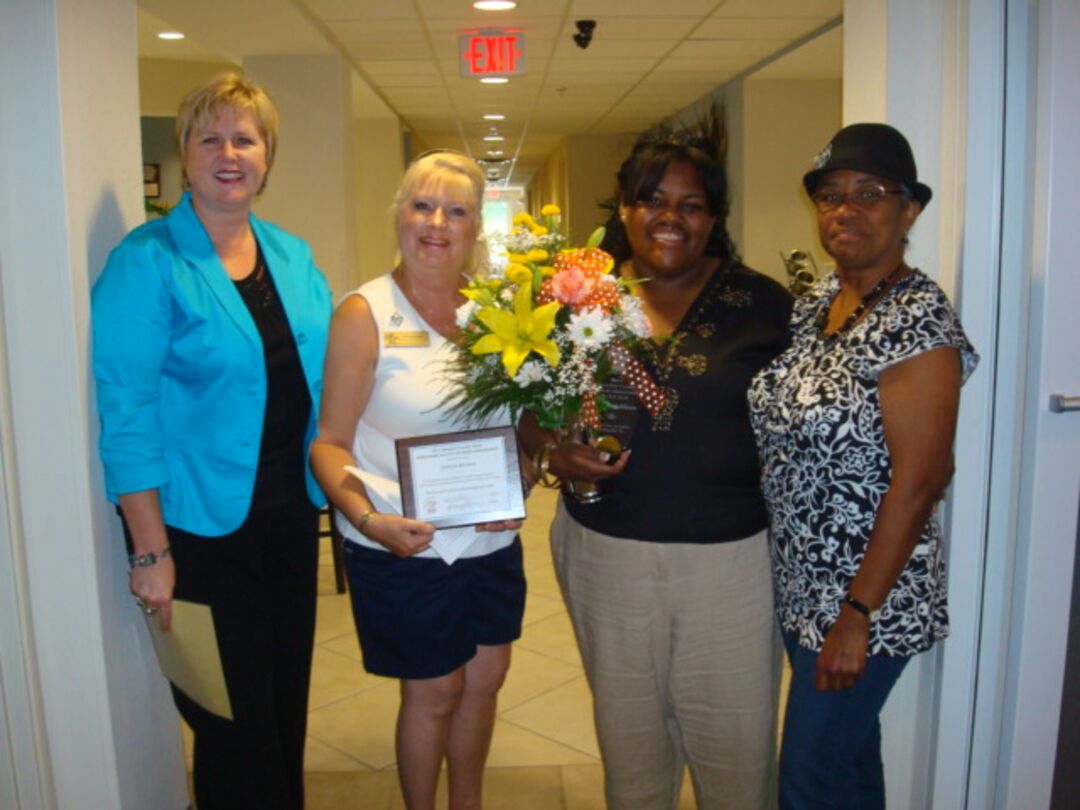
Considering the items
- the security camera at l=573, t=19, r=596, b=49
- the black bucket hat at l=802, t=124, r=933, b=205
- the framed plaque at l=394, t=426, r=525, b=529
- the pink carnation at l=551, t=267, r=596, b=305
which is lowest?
the framed plaque at l=394, t=426, r=525, b=529

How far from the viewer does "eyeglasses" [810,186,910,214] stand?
1668 mm

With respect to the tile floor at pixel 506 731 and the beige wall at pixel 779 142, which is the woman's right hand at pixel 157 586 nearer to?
the tile floor at pixel 506 731

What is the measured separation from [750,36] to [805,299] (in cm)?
457

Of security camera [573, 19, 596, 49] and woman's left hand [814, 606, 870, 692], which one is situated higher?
security camera [573, 19, 596, 49]

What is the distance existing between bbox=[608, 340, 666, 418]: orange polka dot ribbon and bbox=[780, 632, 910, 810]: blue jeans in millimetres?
512

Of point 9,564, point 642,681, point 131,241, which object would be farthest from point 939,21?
point 9,564

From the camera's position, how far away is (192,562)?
1.87 metres

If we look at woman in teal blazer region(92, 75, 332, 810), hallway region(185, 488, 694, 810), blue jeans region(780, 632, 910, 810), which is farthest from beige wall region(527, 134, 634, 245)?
blue jeans region(780, 632, 910, 810)

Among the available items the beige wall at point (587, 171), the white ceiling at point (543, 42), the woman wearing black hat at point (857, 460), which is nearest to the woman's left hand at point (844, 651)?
the woman wearing black hat at point (857, 460)

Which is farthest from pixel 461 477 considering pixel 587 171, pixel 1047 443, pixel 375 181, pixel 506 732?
pixel 587 171

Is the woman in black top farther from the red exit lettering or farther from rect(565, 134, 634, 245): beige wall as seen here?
rect(565, 134, 634, 245): beige wall

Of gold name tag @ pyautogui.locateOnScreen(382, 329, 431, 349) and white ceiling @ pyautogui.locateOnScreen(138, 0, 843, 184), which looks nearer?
gold name tag @ pyautogui.locateOnScreen(382, 329, 431, 349)

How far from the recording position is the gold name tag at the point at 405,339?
189 cm

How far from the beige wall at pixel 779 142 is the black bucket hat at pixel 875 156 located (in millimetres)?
5786
